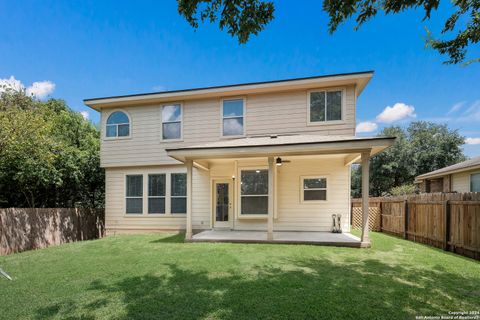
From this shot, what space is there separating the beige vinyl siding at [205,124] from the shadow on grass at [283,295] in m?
5.54

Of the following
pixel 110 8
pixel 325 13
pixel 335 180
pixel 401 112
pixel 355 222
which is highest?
pixel 401 112

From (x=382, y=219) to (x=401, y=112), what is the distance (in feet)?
191

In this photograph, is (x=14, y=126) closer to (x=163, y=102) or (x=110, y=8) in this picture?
(x=163, y=102)

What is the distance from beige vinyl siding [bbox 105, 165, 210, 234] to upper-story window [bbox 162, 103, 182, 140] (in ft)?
4.30

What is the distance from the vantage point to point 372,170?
26.3 metres

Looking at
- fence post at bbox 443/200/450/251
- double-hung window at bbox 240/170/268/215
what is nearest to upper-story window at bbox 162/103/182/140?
double-hung window at bbox 240/170/268/215

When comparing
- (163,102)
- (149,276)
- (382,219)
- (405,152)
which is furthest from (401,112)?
(149,276)

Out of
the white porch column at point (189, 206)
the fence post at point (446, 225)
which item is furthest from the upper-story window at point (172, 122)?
the fence post at point (446, 225)

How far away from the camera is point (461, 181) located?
13.5m

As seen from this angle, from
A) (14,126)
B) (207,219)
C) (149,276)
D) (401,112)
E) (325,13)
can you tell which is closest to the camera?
(325,13)

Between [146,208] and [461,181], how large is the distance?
1585cm

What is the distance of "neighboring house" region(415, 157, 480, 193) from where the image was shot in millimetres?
12227

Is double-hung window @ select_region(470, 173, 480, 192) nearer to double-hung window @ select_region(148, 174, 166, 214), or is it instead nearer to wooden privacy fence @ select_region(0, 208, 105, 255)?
double-hung window @ select_region(148, 174, 166, 214)

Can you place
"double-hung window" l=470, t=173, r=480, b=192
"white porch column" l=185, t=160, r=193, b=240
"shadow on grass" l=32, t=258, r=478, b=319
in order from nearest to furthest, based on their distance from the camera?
1. "shadow on grass" l=32, t=258, r=478, b=319
2. "white porch column" l=185, t=160, r=193, b=240
3. "double-hung window" l=470, t=173, r=480, b=192
